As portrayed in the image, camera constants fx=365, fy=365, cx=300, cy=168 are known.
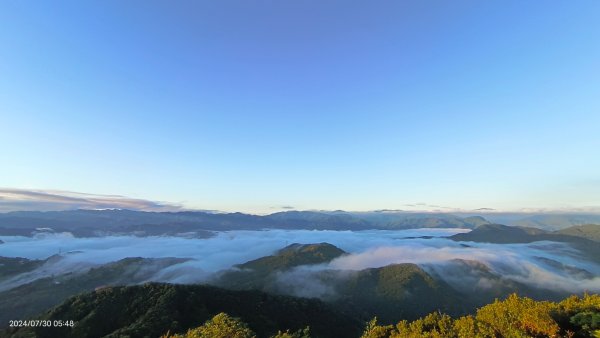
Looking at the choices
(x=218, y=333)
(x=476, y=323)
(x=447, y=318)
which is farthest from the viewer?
(x=447, y=318)

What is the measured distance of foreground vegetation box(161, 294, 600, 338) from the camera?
40.9m

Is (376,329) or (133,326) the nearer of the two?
(376,329)

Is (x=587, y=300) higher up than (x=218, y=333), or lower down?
higher up

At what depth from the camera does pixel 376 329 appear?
164ft

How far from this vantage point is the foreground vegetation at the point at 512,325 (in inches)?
1612

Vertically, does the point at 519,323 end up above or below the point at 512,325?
above

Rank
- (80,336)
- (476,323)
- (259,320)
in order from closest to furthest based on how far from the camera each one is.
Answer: (476,323), (80,336), (259,320)

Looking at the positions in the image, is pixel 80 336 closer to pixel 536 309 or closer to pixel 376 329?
pixel 376 329

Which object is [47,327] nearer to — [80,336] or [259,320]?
[80,336]

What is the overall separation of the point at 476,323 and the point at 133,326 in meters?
157

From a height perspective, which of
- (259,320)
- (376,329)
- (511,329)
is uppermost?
(511,329)

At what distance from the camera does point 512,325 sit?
141ft

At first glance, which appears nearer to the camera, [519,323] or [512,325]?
[512,325]

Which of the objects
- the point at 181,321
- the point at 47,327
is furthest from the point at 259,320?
the point at 47,327
